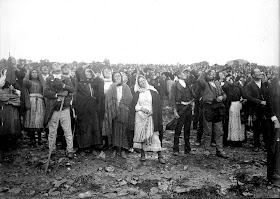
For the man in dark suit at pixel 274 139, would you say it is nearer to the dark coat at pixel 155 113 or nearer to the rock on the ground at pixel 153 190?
the rock on the ground at pixel 153 190

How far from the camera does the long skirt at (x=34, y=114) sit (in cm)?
657

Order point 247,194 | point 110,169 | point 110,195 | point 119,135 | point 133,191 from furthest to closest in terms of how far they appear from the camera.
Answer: point 119,135, point 110,169, point 133,191, point 110,195, point 247,194

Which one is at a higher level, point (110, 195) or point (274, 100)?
point (274, 100)

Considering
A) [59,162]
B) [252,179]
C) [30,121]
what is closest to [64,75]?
[30,121]

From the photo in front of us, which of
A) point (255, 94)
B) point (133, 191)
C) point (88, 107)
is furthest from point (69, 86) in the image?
point (255, 94)

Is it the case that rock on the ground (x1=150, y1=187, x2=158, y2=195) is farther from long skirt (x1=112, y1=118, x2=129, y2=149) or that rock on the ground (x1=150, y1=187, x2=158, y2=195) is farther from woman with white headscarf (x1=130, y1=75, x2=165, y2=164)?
long skirt (x1=112, y1=118, x2=129, y2=149)

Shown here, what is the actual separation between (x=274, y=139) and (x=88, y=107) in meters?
3.73

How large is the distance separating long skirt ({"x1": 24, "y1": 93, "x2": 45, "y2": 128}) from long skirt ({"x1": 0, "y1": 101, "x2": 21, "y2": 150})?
1.04 feet

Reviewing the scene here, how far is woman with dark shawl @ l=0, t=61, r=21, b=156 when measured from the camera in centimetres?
607

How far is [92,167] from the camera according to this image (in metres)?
5.54

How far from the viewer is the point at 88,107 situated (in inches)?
241

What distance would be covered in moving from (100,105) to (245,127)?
383cm

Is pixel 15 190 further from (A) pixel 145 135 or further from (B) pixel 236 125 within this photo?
(B) pixel 236 125

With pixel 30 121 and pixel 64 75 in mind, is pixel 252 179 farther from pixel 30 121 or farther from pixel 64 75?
pixel 30 121
